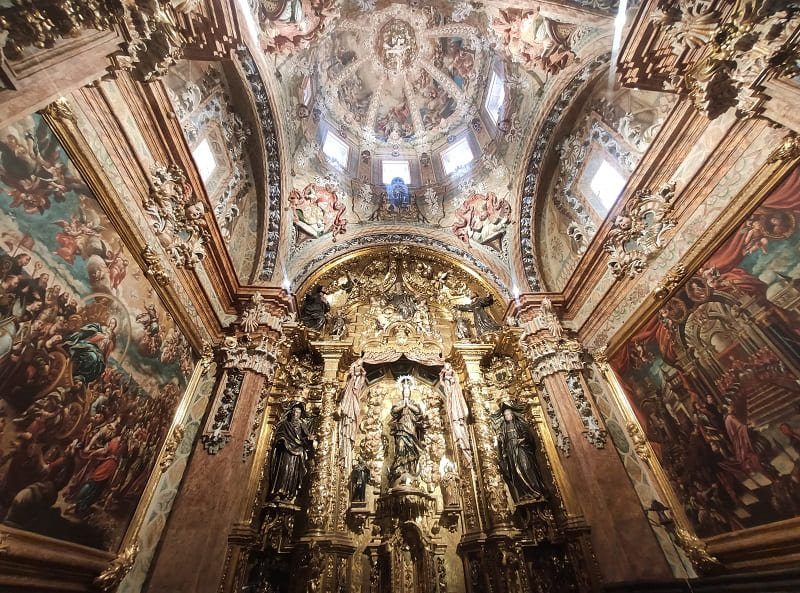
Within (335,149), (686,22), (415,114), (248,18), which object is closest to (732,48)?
(686,22)

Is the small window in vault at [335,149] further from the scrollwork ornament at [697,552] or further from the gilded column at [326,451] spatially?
the scrollwork ornament at [697,552]

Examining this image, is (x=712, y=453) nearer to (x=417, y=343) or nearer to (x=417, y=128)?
(x=417, y=343)

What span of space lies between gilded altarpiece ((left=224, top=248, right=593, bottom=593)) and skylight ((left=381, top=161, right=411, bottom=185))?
3.88m

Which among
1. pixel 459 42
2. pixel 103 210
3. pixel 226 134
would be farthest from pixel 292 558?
pixel 459 42

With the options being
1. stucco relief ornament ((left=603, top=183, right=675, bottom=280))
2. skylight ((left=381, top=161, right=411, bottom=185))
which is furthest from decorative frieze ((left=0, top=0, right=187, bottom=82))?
skylight ((left=381, top=161, right=411, bottom=185))

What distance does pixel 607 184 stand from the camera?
328 inches

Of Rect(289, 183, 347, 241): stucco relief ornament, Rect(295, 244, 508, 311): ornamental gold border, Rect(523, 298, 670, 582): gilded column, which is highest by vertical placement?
Rect(289, 183, 347, 241): stucco relief ornament

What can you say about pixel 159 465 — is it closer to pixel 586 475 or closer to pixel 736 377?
pixel 586 475

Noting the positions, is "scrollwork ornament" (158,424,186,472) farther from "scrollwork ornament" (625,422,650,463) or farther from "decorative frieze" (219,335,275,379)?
"scrollwork ornament" (625,422,650,463)

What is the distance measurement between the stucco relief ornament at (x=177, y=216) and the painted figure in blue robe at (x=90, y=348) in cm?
183

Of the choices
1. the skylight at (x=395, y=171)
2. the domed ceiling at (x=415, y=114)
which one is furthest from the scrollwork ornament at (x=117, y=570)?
the skylight at (x=395, y=171)

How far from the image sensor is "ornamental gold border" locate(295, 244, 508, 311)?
35.4 ft

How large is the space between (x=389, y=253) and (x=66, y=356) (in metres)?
9.24

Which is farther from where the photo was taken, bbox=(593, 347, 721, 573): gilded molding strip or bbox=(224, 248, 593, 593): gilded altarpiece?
bbox=(224, 248, 593, 593): gilded altarpiece
